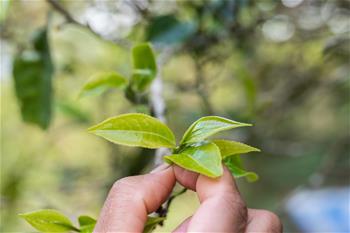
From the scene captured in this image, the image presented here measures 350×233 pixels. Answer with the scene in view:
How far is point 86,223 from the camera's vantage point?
504 mm

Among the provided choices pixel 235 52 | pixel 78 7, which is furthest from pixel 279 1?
pixel 78 7

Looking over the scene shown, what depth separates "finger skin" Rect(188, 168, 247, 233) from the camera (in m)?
0.39

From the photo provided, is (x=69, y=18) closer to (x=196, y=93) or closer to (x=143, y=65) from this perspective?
(x=143, y=65)

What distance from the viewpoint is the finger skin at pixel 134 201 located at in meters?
0.41

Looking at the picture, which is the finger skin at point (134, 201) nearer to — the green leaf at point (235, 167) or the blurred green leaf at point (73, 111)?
the green leaf at point (235, 167)

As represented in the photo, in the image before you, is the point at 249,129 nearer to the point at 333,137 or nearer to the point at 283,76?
the point at 283,76

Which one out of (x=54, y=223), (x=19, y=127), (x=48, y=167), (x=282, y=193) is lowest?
(x=282, y=193)

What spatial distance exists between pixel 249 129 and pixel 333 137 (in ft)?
2.35

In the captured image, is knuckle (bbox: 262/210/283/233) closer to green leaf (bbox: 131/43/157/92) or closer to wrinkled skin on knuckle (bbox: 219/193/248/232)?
wrinkled skin on knuckle (bbox: 219/193/248/232)

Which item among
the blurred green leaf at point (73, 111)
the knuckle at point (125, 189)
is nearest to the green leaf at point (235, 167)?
the knuckle at point (125, 189)

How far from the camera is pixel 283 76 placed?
4.68ft

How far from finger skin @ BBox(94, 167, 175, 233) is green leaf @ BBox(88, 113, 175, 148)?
30mm

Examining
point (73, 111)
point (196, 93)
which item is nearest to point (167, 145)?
point (196, 93)

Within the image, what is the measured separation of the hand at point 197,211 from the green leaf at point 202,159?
0.08 feet
